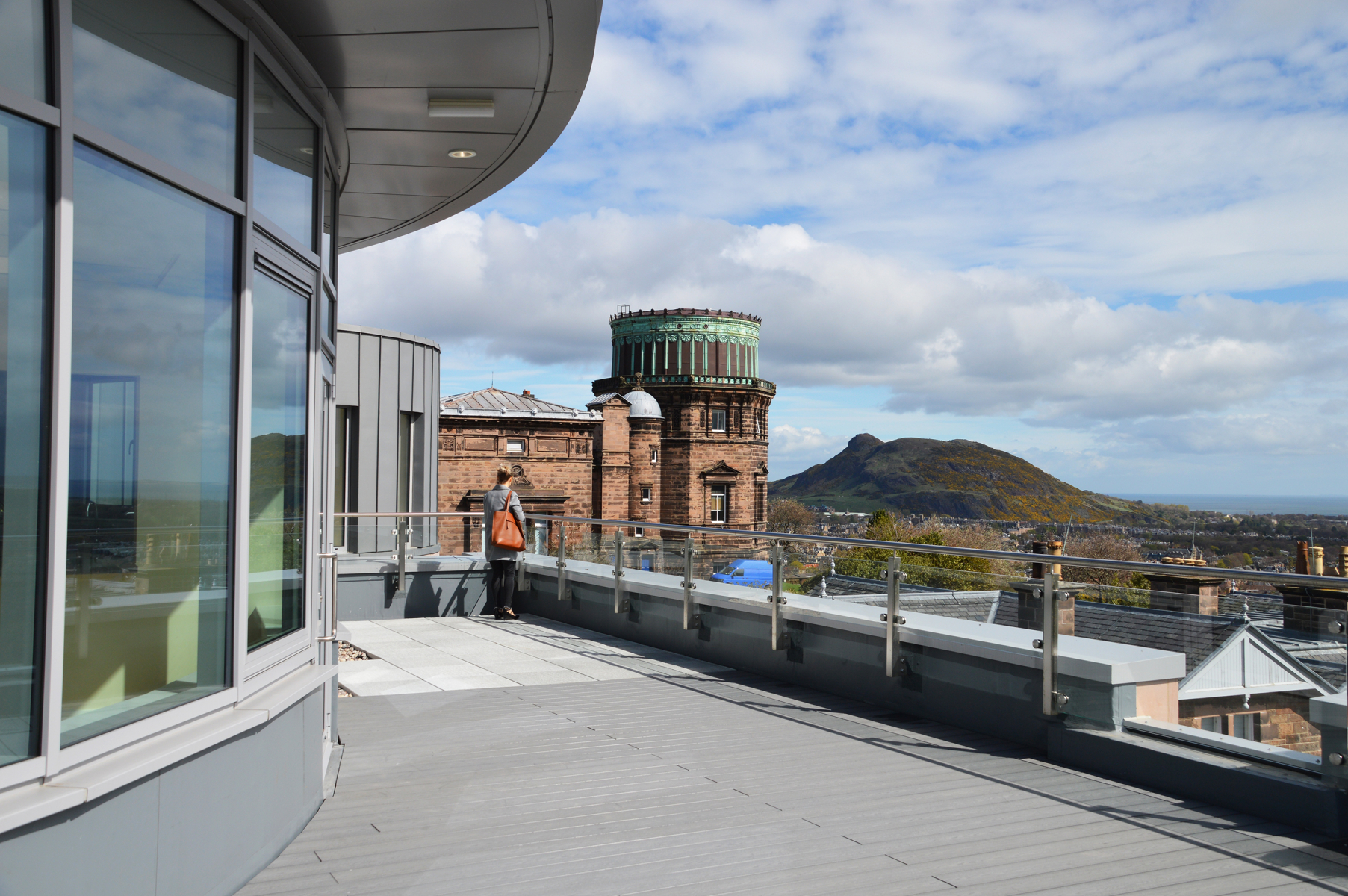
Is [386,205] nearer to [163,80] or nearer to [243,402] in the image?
[243,402]

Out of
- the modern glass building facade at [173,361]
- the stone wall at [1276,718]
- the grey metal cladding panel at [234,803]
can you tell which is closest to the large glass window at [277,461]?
the modern glass building facade at [173,361]

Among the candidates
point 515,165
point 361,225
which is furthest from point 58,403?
point 361,225

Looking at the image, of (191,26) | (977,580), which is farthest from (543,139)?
(977,580)

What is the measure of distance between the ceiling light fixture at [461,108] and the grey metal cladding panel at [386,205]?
186 cm

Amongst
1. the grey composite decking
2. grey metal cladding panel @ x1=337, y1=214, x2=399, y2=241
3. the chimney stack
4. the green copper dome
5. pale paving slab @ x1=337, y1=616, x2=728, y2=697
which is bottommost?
pale paving slab @ x1=337, y1=616, x2=728, y2=697

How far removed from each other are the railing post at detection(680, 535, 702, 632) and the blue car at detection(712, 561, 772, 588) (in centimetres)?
→ 27

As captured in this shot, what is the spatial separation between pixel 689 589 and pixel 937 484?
443ft

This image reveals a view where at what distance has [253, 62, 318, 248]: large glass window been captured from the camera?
13.5ft

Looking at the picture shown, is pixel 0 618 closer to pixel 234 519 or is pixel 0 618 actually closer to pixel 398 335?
pixel 234 519

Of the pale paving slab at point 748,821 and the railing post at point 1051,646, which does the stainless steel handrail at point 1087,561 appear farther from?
the pale paving slab at point 748,821

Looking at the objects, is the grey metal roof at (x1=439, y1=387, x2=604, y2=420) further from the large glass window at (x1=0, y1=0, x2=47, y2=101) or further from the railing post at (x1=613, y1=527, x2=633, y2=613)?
the large glass window at (x1=0, y1=0, x2=47, y2=101)

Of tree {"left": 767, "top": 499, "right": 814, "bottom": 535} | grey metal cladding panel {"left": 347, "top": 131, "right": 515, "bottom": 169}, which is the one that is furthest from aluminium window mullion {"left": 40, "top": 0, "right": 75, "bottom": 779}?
tree {"left": 767, "top": 499, "right": 814, "bottom": 535}

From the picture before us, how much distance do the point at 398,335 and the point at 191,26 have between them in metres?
11.2

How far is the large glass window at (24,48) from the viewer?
266cm
